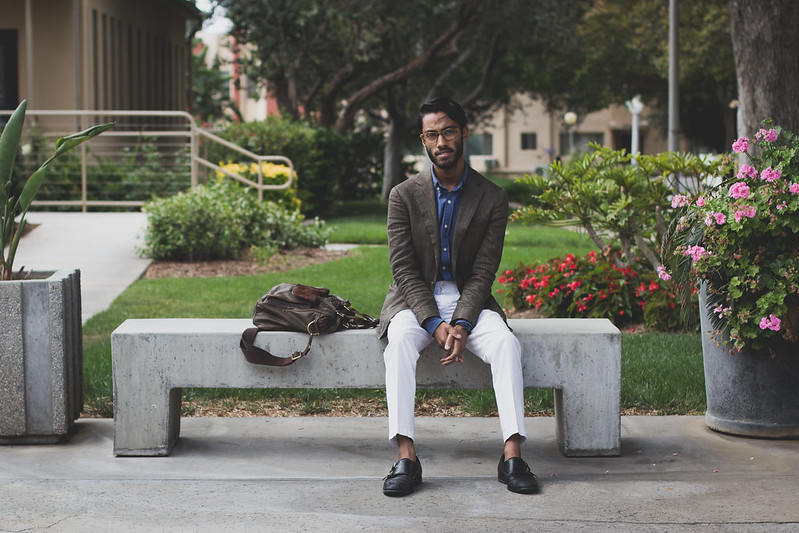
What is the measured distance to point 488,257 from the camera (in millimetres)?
5496

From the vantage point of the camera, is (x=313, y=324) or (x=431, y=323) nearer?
(x=431, y=323)

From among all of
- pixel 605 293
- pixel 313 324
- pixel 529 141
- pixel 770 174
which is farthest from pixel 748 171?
pixel 529 141

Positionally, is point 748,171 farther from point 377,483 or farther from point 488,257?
point 377,483

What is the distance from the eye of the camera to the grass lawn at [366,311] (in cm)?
656

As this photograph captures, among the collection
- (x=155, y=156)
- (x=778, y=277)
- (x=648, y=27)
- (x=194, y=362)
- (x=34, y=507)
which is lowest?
(x=34, y=507)

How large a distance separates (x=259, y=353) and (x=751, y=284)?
2.42 metres

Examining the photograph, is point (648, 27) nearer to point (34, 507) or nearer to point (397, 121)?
point (397, 121)

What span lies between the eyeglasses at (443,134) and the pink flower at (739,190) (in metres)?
1.39

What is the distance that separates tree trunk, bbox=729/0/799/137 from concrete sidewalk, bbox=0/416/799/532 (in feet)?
12.1

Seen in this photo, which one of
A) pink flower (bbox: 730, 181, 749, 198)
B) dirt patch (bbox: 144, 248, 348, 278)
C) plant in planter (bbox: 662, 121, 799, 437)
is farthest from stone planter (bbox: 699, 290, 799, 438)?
dirt patch (bbox: 144, 248, 348, 278)

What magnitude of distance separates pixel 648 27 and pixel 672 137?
1751cm

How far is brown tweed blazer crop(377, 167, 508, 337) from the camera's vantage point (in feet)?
17.9

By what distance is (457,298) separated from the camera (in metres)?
5.50

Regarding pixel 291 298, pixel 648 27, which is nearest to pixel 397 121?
pixel 648 27
